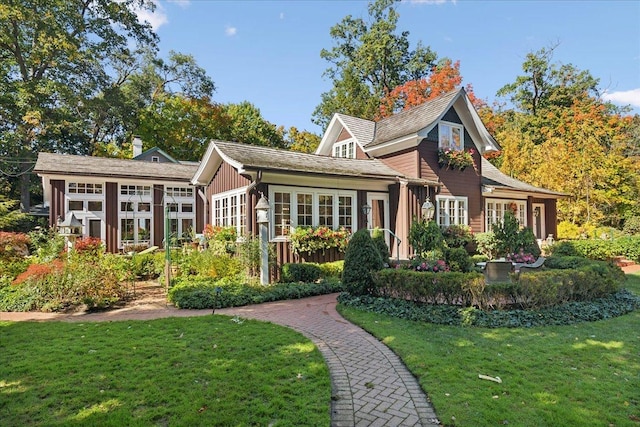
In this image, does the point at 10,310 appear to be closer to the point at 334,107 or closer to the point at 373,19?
the point at 334,107

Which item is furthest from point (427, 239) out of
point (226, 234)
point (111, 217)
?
point (111, 217)

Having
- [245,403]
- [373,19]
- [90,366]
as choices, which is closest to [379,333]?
[245,403]

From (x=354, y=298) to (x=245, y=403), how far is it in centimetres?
479

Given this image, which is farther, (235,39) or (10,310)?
(235,39)

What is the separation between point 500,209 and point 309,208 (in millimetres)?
11896

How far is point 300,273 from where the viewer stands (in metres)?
10.7

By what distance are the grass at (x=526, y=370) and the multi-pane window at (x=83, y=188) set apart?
16924mm

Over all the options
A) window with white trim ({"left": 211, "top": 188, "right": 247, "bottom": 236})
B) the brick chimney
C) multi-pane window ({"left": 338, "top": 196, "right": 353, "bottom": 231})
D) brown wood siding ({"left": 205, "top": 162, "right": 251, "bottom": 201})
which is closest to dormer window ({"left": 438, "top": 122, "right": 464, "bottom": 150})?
multi-pane window ({"left": 338, "top": 196, "right": 353, "bottom": 231})

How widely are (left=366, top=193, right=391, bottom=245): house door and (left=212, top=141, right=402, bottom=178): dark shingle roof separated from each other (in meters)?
0.94

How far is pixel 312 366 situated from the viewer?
4.36 meters

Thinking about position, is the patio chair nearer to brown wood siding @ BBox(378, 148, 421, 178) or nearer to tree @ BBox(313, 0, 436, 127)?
brown wood siding @ BBox(378, 148, 421, 178)

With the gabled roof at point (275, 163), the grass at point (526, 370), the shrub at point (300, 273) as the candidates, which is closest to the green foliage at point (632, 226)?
the gabled roof at point (275, 163)

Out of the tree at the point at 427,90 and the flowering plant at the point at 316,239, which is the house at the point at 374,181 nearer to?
the flowering plant at the point at 316,239

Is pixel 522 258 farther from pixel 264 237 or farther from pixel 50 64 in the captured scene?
pixel 50 64
